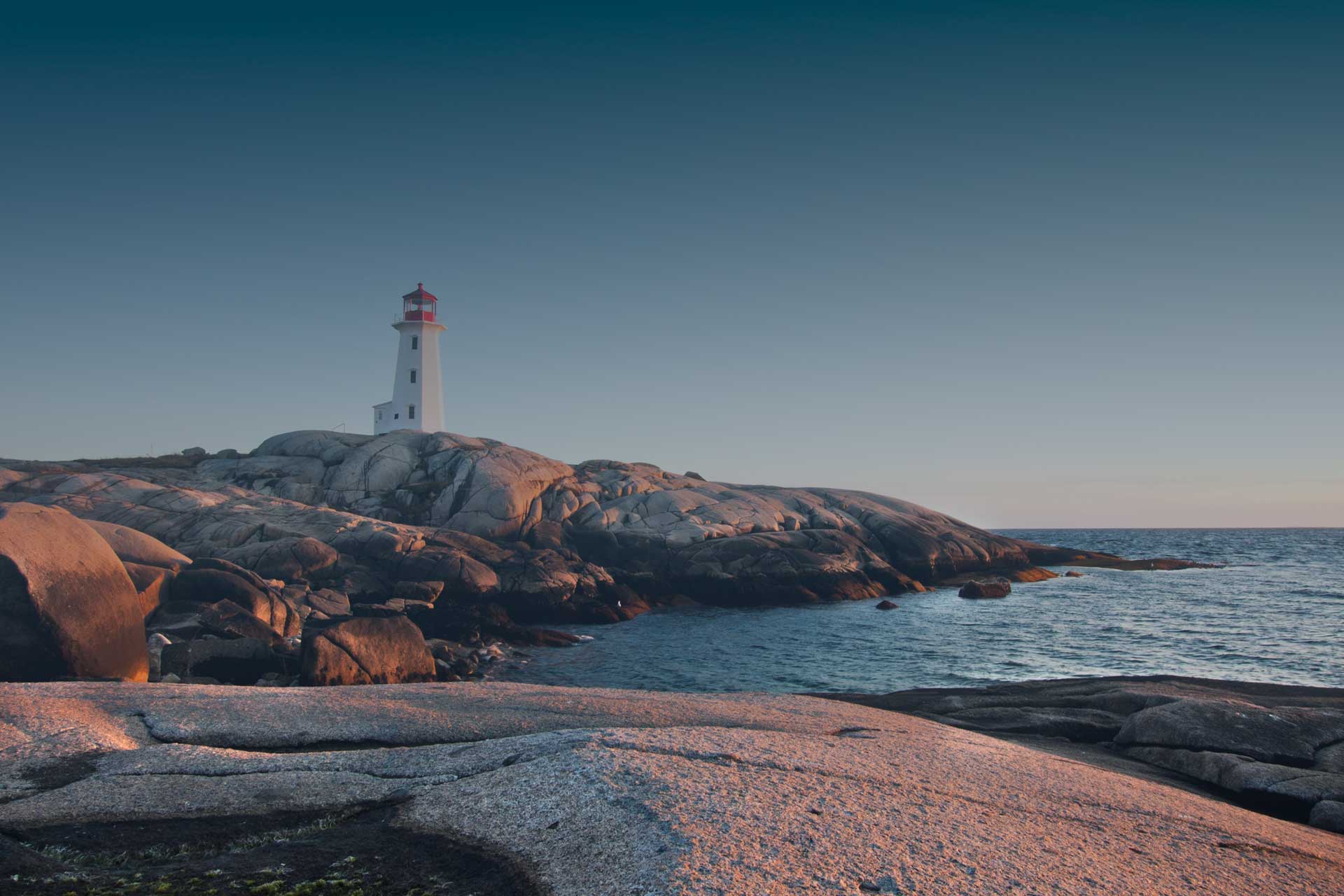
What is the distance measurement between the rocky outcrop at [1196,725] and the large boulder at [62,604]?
65.2 ft

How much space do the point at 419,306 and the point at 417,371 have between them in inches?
243

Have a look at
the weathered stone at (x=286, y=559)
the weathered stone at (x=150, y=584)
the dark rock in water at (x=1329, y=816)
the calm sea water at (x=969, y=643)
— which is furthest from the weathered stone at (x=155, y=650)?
the dark rock in water at (x=1329, y=816)

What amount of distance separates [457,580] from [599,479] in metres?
23.7

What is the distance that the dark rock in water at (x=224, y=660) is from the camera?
23234 millimetres

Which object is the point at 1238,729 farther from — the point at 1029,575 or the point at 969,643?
the point at 1029,575

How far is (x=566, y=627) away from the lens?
4356cm

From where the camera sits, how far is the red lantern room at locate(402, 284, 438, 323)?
238 ft

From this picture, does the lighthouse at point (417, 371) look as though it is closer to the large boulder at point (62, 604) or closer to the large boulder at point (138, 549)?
the large boulder at point (138, 549)

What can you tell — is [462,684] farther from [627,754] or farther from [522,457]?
[522,457]

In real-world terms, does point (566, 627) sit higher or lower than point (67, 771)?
lower

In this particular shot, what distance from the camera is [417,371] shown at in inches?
2859

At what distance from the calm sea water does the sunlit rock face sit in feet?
16.4

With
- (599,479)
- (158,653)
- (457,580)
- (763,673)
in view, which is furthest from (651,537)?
(158,653)

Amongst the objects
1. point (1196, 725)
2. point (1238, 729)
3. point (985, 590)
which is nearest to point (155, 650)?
point (1196, 725)
